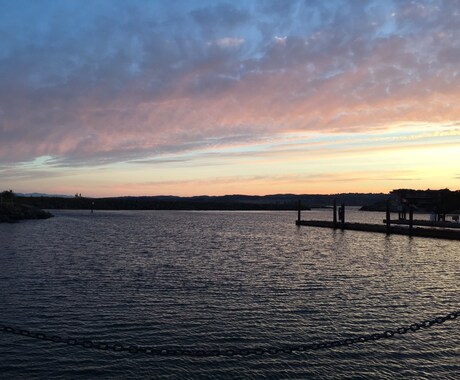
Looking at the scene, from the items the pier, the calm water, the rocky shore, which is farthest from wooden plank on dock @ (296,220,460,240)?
the rocky shore

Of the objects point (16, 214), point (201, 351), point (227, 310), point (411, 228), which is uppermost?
point (16, 214)

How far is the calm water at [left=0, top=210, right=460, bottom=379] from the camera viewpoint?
12.8 m

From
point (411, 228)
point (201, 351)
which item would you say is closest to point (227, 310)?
point (201, 351)

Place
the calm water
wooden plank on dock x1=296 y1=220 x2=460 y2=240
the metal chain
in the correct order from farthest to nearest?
1. wooden plank on dock x1=296 y1=220 x2=460 y2=240
2. the calm water
3. the metal chain

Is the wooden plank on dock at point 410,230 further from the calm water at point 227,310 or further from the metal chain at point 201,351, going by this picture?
the metal chain at point 201,351

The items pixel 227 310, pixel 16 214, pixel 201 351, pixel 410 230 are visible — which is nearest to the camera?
pixel 201 351

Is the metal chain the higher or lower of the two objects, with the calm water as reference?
higher

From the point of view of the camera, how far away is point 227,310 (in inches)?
752

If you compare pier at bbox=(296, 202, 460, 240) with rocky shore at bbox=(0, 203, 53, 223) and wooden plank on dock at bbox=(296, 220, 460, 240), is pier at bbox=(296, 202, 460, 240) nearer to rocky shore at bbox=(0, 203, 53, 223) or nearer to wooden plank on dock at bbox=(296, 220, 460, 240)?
wooden plank on dock at bbox=(296, 220, 460, 240)

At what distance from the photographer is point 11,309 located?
18.9m

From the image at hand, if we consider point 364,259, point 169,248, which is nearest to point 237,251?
point 169,248

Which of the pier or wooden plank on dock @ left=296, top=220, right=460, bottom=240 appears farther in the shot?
the pier

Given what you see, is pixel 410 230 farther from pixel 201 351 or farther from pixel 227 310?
pixel 201 351

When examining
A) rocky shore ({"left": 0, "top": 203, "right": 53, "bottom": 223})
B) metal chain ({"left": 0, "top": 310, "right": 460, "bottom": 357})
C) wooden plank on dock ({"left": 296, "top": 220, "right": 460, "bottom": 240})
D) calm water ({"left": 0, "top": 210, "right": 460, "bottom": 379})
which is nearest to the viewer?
metal chain ({"left": 0, "top": 310, "right": 460, "bottom": 357})
